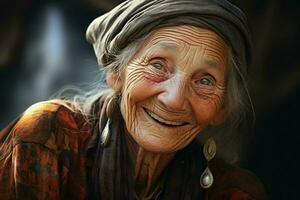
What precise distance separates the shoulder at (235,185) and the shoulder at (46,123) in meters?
0.42

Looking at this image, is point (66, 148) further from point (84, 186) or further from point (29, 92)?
point (29, 92)

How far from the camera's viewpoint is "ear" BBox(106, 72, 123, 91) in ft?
5.00

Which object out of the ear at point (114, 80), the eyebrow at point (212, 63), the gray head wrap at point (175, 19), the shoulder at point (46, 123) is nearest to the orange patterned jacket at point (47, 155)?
the shoulder at point (46, 123)

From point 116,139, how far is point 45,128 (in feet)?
0.63

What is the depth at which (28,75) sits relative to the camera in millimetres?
1819

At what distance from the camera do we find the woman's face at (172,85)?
1.41m

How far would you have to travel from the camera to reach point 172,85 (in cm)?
141

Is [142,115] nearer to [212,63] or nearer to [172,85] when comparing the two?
[172,85]

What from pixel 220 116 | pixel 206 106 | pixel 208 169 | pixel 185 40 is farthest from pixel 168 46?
pixel 208 169

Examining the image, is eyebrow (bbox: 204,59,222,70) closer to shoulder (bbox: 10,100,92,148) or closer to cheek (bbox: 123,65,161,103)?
cheek (bbox: 123,65,161,103)

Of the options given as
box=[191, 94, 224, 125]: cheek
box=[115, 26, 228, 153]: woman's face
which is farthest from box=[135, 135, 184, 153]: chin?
box=[191, 94, 224, 125]: cheek

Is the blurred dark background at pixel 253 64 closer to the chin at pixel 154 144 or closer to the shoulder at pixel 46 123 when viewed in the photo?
A: the shoulder at pixel 46 123

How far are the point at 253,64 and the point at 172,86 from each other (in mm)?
485

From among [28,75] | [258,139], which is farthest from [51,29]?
[258,139]
